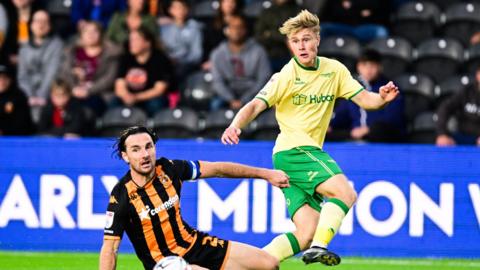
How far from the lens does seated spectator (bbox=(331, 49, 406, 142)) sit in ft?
42.4

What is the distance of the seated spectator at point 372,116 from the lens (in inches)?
509

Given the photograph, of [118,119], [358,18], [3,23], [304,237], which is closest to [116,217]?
[304,237]

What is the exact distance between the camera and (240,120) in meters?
8.48

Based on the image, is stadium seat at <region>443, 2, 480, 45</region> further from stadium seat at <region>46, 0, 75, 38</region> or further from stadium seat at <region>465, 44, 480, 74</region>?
stadium seat at <region>46, 0, 75, 38</region>

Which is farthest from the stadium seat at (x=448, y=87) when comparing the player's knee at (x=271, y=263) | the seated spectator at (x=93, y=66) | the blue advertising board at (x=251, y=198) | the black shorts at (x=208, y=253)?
the black shorts at (x=208, y=253)

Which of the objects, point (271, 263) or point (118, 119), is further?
point (118, 119)

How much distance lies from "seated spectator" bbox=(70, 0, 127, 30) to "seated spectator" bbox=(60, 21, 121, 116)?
0.68 m

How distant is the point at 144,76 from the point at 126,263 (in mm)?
3749

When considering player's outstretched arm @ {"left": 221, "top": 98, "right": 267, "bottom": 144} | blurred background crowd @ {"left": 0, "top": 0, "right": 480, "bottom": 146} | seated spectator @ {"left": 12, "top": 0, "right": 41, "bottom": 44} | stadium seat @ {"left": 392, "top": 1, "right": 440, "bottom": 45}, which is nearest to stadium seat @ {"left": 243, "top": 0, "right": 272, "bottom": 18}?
blurred background crowd @ {"left": 0, "top": 0, "right": 480, "bottom": 146}

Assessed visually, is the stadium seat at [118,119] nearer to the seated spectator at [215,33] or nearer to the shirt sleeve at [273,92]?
the seated spectator at [215,33]

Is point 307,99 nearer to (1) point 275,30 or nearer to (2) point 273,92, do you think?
(2) point 273,92

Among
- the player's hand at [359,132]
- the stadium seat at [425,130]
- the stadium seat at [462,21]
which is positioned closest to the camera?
the player's hand at [359,132]

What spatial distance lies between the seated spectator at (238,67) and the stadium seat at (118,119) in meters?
0.97

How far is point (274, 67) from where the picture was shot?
14445mm
